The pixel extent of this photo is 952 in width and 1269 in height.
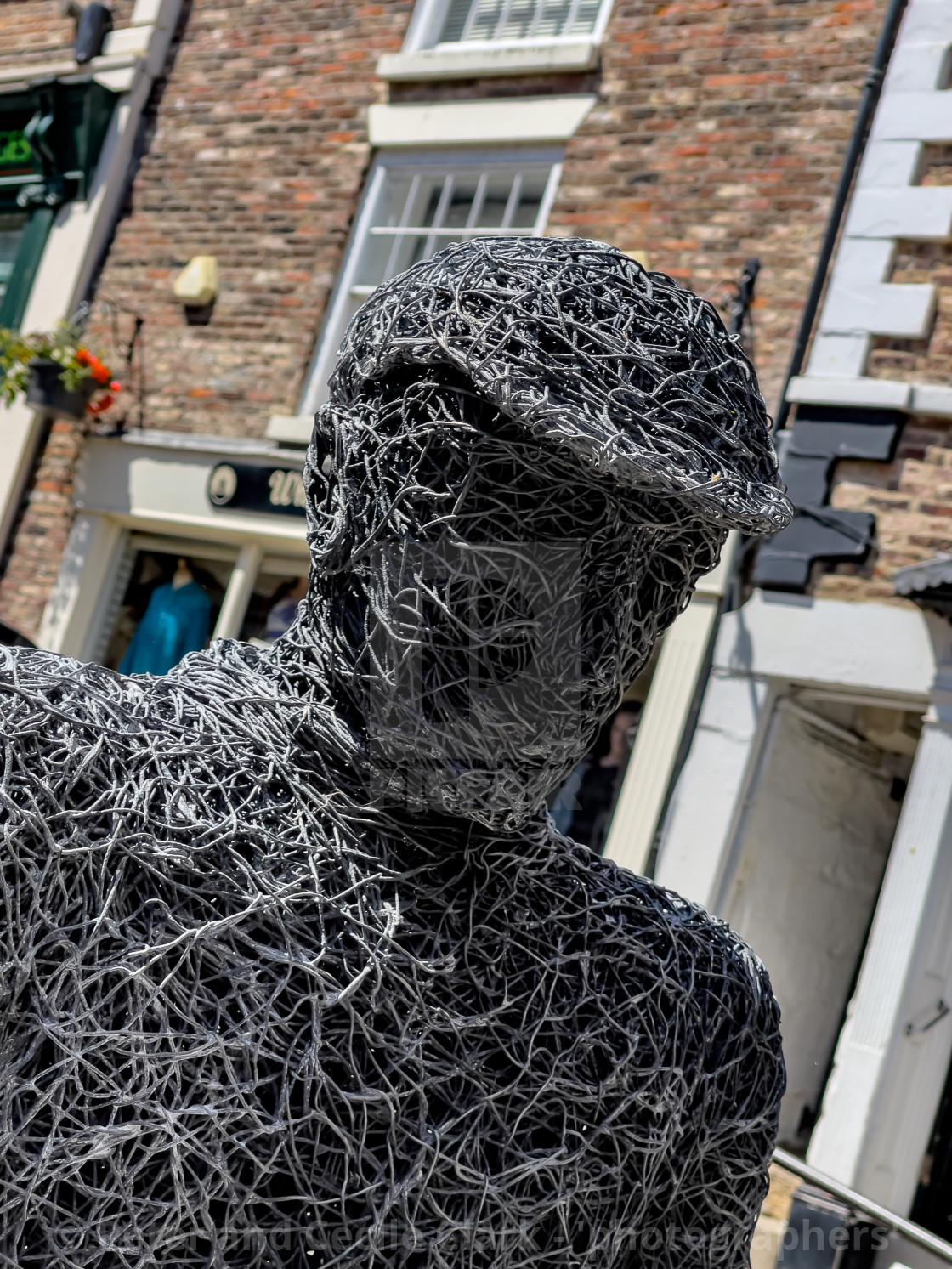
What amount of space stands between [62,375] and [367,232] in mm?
1770

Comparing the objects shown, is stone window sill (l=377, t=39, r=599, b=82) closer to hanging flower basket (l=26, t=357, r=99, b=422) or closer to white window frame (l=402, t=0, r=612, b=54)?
white window frame (l=402, t=0, r=612, b=54)

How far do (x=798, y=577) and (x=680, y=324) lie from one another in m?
4.61

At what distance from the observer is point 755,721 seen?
221 inches

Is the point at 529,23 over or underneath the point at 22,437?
over

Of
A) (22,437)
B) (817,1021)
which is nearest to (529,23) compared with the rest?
(22,437)

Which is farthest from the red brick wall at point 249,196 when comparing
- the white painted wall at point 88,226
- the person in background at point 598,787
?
the person in background at point 598,787

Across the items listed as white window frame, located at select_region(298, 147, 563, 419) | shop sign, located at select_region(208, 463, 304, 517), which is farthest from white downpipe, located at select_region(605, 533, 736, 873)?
white window frame, located at select_region(298, 147, 563, 419)

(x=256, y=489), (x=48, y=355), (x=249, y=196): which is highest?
(x=249, y=196)

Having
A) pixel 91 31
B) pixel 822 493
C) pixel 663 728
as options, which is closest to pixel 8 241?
pixel 91 31

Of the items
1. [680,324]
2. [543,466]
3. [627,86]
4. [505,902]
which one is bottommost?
[505,902]

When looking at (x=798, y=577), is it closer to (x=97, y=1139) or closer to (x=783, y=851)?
(x=783, y=851)

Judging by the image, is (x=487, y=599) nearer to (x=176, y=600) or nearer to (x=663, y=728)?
(x=663, y=728)

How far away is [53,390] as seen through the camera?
7.64 m

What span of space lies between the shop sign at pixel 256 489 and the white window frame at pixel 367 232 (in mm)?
332
